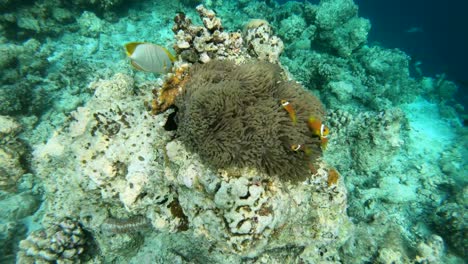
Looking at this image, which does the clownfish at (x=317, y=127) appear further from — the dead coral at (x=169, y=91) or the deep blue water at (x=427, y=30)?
the deep blue water at (x=427, y=30)

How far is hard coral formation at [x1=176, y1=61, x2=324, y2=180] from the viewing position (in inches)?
104

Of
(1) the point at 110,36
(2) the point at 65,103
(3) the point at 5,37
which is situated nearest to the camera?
(2) the point at 65,103

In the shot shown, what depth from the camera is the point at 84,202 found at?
3791 millimetres

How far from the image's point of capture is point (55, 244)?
4105 mm

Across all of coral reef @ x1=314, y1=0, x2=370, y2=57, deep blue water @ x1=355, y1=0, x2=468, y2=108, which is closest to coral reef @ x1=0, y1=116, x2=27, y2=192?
coral reef @ x1=314, y1=0, x2=370, y2=57

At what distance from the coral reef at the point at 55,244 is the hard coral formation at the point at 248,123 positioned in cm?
267

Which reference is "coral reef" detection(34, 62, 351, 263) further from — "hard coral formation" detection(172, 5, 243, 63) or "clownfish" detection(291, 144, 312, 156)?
"hard coral formation" detection(172, 5, 243, 63)

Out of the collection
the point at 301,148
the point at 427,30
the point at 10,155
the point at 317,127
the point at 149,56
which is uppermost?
the point at 149,56

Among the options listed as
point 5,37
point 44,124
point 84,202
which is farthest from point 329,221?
point 5,37

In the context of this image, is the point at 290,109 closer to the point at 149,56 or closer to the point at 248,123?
the point at 248,123

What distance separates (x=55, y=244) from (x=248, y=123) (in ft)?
12.0

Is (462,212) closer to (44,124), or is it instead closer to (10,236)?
(10,236)

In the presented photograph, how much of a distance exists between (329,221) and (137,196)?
7.64 ft

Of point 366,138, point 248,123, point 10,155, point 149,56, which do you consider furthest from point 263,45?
point 10,155
